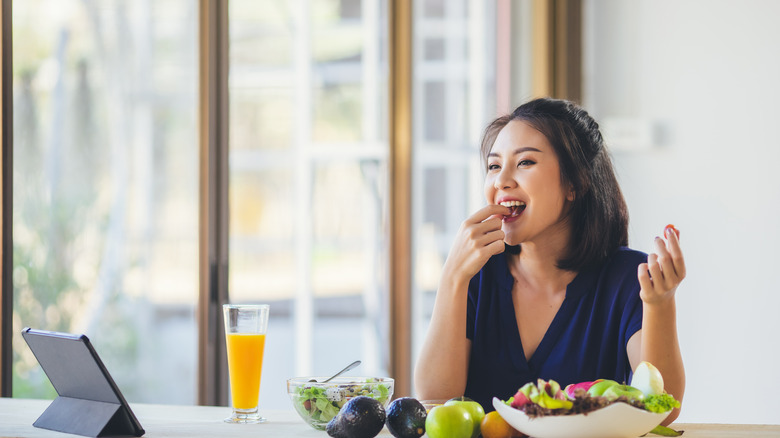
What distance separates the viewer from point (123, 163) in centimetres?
283

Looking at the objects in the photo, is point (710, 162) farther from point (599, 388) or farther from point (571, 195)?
point (599, 388)

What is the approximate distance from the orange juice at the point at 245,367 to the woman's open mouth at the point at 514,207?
60cm

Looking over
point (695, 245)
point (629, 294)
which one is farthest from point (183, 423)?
point (695, 245)

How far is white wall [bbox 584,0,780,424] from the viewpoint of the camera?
9.91 feet

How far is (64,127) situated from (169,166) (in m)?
0.37

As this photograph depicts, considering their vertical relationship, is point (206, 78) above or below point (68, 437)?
above

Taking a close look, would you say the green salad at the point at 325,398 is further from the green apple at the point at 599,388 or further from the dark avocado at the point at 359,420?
the green apple at the point at 599,388

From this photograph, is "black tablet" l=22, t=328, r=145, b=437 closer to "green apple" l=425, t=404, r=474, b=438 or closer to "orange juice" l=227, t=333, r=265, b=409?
"orange juice" l=227, t=333, r=265, b=409

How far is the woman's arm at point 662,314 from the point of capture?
4.34ft

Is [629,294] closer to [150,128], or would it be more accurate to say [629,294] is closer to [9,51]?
[150,128]

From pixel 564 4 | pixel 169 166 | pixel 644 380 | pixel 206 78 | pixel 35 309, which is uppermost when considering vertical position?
pixel 564 4

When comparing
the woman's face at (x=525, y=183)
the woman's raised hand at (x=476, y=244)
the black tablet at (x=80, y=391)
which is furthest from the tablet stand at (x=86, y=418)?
the woman's face at (x=525, y=183)

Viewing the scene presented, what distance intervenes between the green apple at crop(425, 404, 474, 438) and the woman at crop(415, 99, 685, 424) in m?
0.50

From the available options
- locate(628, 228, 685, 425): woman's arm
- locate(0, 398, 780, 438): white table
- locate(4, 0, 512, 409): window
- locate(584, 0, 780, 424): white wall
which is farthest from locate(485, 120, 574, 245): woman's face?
locate(584, 0, 780, 424): white wall
